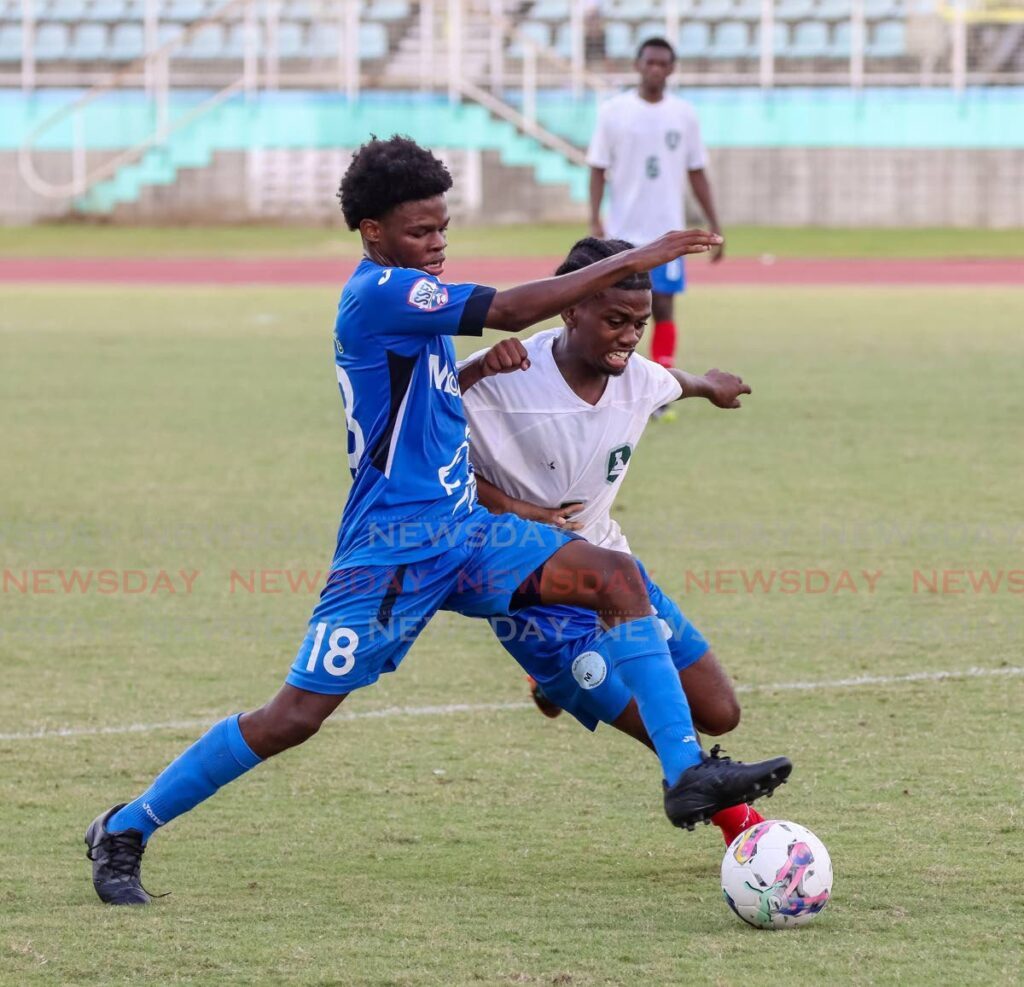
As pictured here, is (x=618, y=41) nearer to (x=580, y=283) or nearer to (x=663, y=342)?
(x=663, y=342)

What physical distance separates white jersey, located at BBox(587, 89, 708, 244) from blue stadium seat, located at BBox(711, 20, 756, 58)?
18372 millimetres

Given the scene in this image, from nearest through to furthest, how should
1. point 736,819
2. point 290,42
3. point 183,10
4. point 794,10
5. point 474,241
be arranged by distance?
point 736,819 → point 474,241 → point 794,10 → point 290,42 → point 183,10

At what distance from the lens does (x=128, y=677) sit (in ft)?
21.5

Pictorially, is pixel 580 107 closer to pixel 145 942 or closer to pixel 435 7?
pixel 435 7

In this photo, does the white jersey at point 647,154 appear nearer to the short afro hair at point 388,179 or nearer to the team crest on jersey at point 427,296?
the short afro hair at point 388,179

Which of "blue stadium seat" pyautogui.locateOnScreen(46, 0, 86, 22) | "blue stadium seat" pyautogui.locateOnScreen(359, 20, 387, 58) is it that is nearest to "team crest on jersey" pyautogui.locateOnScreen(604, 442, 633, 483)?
"blue stadium seat" pyautogui.locateOnScreen(359, 20, 387, 58)

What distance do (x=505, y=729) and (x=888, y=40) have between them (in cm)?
2666

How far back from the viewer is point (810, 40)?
30766 mm

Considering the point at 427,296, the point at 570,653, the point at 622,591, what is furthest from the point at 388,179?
the point at 570,653

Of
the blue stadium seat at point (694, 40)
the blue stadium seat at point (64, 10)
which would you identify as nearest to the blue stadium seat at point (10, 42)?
the blue stadium seat at point (64, 10)

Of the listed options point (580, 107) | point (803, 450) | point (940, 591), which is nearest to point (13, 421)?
point (803, 450)

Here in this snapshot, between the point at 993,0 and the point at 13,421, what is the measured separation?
74.0ft

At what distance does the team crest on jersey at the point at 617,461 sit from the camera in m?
4.86

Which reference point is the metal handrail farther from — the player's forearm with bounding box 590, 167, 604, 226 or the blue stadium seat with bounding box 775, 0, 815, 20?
the player's forearm with bounding box 590, 167, 604, 226
